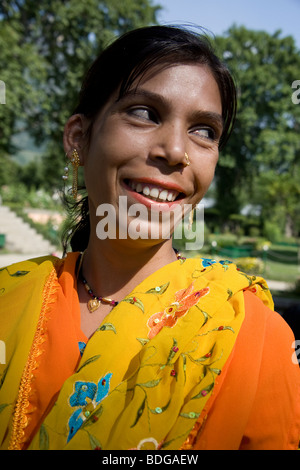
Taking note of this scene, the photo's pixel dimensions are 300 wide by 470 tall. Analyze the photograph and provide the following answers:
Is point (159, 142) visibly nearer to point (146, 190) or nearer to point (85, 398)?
point (146, 190)

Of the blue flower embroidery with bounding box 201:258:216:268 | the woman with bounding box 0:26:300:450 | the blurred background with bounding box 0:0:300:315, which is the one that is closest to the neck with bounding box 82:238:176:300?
the woman with bounding box 0:26:300:450

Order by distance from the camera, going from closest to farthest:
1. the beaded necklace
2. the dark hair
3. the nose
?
the nose, the dark hair, the beaded necklace

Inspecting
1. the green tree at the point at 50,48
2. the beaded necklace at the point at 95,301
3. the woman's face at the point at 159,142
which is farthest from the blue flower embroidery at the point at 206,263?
the green tree at the point at 50,48

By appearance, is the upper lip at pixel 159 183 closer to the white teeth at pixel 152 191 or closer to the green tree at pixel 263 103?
the white teeth at pixel 152 191

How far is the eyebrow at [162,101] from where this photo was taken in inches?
49.1

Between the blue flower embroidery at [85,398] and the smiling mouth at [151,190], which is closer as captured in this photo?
the blue flower embroidery at [85,398]

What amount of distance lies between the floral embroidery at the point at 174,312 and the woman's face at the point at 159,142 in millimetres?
283

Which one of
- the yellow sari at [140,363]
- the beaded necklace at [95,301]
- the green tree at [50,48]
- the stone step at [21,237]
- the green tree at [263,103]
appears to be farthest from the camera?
the green tree at [263,103]

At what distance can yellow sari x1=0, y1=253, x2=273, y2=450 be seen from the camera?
1047 millimetres

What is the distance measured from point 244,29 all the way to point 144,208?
2713 centimetres

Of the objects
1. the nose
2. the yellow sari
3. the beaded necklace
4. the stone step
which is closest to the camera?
the yellow sari

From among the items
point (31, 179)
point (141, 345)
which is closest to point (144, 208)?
point (141, 345)

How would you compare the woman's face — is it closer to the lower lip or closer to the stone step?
the lower lip

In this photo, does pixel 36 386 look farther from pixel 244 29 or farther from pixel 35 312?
pixel 244 29
